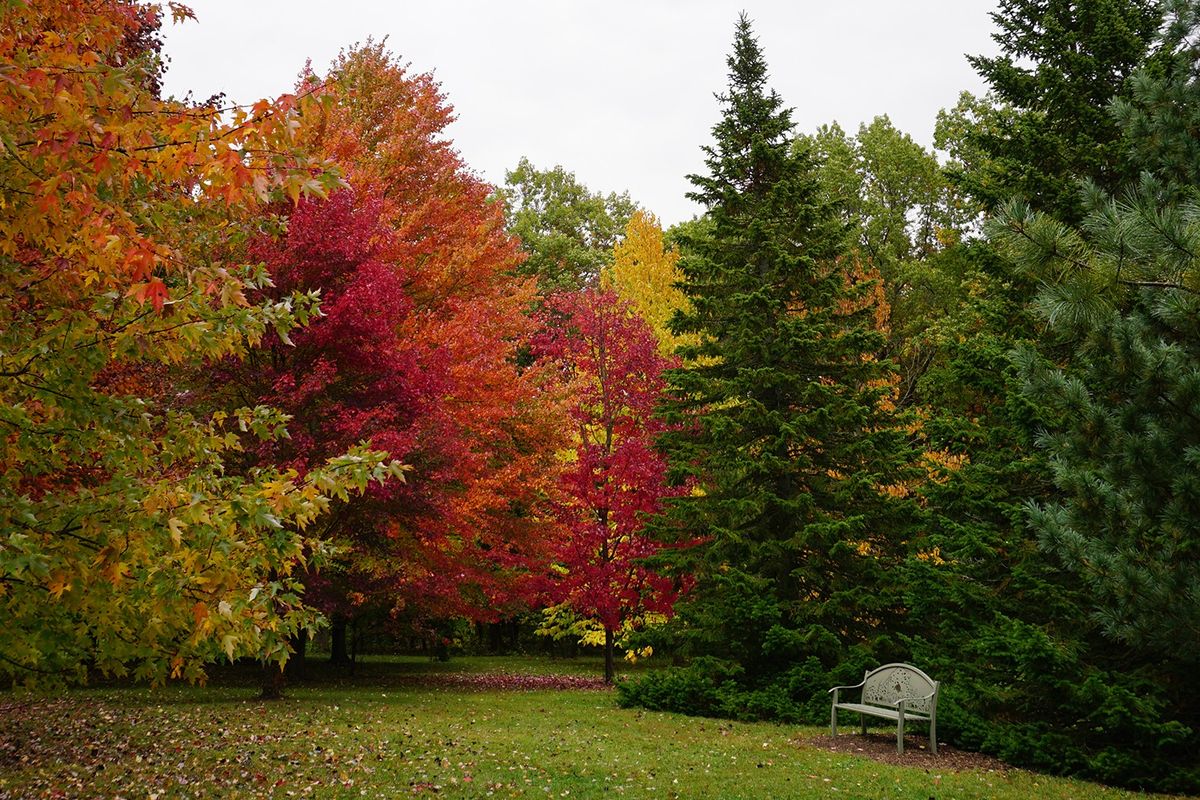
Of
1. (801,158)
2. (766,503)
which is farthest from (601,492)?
(801,158)

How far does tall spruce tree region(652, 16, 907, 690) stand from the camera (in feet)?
43.8

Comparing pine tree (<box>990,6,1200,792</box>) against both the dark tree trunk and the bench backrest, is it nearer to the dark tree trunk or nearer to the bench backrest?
the bench backrest

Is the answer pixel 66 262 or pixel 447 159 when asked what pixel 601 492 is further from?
pixel 66 262

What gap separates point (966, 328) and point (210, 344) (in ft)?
58.3

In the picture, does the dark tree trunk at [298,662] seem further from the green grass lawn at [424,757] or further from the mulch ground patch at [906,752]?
the mulch ground patch at [906,752]

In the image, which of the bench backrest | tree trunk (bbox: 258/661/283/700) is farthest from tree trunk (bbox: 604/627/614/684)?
the bench backrest

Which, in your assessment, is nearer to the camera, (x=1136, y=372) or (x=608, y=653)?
(x=1136, y=372)

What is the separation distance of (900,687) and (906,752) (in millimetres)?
766

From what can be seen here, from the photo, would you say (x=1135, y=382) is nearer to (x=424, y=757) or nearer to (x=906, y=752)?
(x=906, y=752)

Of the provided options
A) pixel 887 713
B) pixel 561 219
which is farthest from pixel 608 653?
pixel 561 219

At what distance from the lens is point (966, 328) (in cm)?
1900

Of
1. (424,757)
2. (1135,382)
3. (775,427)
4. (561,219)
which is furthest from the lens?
(561,219)

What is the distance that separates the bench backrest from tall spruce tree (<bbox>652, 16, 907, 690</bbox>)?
1.94m

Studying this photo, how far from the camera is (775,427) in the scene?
14.5 m
